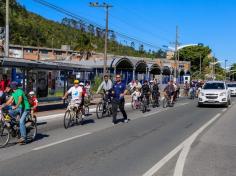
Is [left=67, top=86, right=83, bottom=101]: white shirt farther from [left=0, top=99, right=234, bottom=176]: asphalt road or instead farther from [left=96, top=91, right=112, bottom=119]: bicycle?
[left=96, top=91, right=112, bottom=119]: bicycle

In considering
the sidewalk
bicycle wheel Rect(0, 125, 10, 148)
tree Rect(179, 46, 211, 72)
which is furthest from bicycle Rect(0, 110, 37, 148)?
tree Rect(179, 46, 211, 72)

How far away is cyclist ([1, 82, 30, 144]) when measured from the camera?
459 inches

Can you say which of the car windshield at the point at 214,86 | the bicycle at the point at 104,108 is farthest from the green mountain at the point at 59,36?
the bicycle at the point at 104,108

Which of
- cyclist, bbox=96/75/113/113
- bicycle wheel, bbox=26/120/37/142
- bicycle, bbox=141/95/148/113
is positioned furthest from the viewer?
bicycle, bbox=141/95/148/113

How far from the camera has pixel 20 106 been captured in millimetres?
11852

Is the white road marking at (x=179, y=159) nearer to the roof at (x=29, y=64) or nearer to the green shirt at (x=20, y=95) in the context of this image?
the green shirt at (x=20, y=95)

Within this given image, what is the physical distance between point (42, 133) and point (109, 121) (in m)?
4.83

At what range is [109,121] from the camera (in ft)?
62.2

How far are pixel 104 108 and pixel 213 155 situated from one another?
425 inches

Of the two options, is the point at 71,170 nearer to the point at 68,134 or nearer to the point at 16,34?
the point at 68,134

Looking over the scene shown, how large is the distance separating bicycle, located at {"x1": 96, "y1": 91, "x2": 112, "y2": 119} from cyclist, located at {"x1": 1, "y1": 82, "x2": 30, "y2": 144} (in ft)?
28.7

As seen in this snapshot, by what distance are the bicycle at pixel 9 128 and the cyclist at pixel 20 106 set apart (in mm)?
169

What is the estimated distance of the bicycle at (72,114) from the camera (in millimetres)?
16375

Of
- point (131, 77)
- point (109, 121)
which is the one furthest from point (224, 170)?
point (131, 77)
